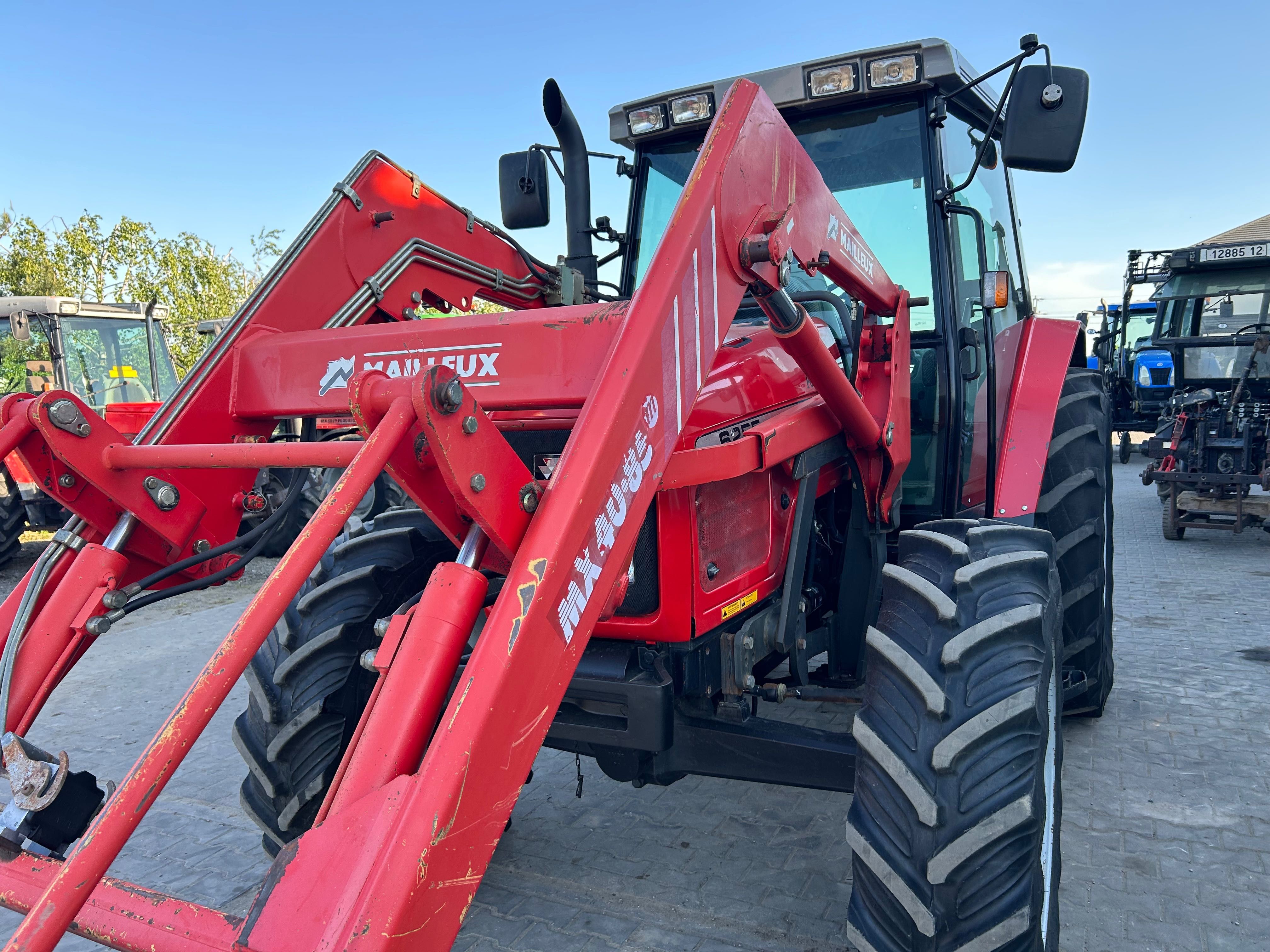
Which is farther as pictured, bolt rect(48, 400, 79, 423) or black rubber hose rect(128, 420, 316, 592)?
black rubber hose rect(128, 420, 316, 592)

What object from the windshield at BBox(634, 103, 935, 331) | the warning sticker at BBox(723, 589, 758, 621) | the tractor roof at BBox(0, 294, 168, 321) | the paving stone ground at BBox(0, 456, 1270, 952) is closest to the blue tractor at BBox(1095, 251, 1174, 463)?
the paving stone ground at BBox(0, 456, 1270, 952)

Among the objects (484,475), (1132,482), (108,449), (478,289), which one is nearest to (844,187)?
(478,289)

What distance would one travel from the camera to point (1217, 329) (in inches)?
410

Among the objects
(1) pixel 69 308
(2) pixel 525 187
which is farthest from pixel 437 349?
(1) pixel 69 308


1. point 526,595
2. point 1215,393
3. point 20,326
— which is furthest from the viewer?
point 1215,393

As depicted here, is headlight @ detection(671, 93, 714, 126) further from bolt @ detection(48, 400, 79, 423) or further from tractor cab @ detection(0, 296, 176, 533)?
tractor cab @ detection(0, 296, 176, 533)

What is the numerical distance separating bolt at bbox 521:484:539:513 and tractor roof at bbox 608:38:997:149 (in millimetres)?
1810

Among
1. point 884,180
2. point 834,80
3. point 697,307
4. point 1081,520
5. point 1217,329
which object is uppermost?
point 834,80

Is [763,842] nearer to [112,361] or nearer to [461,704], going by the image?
[461,704]

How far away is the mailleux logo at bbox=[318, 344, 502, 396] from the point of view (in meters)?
2.13

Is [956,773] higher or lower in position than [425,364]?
lower

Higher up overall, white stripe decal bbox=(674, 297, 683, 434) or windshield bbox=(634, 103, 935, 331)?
windshield bbox=(634, 103, 935, 331)

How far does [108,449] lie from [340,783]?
1062mm

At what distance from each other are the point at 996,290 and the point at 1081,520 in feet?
3.65
